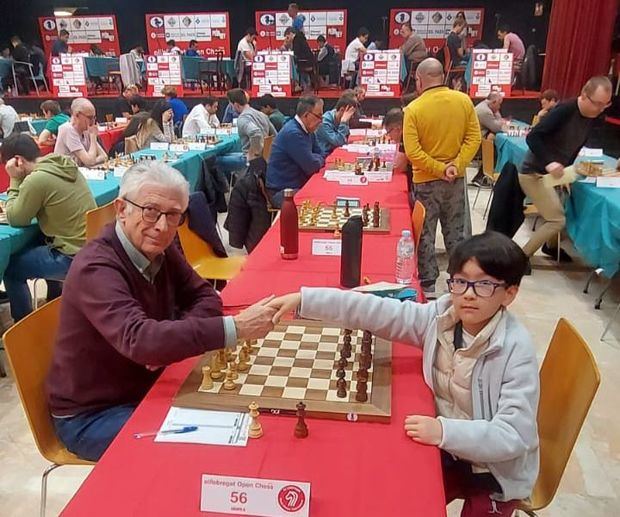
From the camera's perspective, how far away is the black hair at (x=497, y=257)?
131 centimetres

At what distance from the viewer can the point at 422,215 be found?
2.76m

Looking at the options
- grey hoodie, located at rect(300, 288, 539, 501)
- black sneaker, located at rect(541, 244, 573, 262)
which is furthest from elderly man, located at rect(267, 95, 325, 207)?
grey hoodie, located at rect(300, 288, 539, 501)

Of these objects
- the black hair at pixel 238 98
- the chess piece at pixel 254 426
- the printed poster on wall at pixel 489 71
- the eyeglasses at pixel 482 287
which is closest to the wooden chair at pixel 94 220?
the chess piece at pixel 254 426

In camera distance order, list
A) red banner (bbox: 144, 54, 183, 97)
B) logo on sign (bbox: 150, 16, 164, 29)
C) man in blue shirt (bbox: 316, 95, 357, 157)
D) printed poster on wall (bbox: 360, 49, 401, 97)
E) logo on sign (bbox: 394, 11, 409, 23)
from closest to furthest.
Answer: man in blue shirt (bbox: 316, 95, 357, 157) → printed poster on wall (bbox: 360, 49, 401, 97) → red banner (bbox: 144, 54, 183, 97) → logo on sign (bbox: 394, 11, 409, 23) → logo on sign (bbox: 150, 16, 164, 29)

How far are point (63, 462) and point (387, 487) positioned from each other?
102 cm

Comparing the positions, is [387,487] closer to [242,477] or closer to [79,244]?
[242,477]

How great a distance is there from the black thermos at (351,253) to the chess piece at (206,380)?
2.57 ft

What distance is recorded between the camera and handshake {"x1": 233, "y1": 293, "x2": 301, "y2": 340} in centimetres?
145

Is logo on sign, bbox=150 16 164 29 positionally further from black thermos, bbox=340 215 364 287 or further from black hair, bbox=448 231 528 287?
black hair, bbox=448 231 528 287

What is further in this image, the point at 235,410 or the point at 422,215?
the point at 422,215

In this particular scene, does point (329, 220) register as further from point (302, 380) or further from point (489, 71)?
point (489, 71)

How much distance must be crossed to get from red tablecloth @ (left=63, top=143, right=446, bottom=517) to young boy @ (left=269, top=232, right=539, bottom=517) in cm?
8

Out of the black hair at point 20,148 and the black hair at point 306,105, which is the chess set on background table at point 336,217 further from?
the black hair at point 20,148

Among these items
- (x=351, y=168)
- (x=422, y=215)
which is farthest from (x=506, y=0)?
(x=422, y=215)
